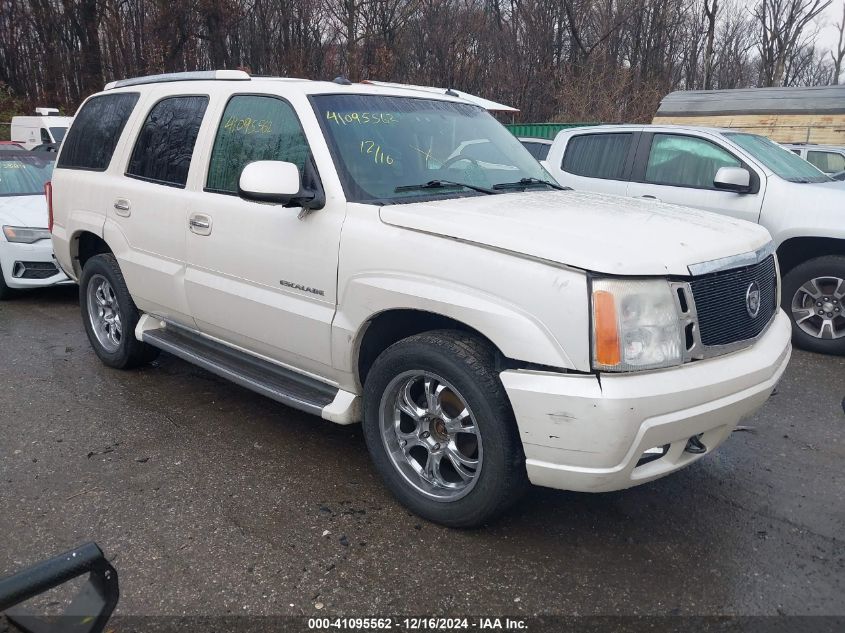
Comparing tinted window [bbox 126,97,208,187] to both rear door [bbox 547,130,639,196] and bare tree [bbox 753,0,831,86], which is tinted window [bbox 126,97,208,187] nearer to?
rear door [bbox 547,130,639,196]

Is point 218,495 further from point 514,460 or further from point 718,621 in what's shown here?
point 718,621

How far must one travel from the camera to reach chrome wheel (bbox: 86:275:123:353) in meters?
5.23

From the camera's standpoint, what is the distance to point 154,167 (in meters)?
4.55

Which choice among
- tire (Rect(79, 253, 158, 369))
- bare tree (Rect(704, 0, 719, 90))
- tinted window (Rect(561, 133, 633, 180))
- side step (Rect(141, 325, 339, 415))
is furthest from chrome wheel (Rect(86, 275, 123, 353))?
bare tree (Rect(704, 0, 719, 90))

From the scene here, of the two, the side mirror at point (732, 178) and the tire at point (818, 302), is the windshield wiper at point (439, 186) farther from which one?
the tire at point (818, 302)

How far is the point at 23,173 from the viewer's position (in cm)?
853

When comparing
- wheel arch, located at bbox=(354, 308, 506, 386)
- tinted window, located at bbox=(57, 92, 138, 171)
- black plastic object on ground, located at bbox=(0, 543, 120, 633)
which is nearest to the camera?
black plastic object on ground, located at bbox=(0, 543, 120, 633)

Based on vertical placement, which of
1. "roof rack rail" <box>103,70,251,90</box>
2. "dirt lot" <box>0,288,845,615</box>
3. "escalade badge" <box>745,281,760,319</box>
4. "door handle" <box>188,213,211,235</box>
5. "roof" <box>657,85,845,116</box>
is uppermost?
"roof" <box>657,85,845,116</box>

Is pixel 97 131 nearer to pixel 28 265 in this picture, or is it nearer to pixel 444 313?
pixel 28 265

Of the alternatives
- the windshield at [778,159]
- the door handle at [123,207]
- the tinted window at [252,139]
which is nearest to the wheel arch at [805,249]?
the windshield at [778,159]

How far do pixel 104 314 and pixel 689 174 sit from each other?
5272mm

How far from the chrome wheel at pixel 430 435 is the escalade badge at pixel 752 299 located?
1267mm

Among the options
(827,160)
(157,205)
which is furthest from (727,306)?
(827,160)

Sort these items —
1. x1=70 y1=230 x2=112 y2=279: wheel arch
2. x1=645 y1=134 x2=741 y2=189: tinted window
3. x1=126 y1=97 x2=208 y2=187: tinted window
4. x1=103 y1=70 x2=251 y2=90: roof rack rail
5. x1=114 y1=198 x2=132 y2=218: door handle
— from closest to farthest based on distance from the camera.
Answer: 1. x1=103 y1=70 x2=251 y2=90: roof rack rail
2. x1=126 y1=97 x2=208 y2=187: tinted window
3. x1=114 y1=198 x2=132 y2=218: door handle
4. x1=70 y1=230 x2=112 y2=279: wheel arch
5. x1=645 y1=134 x2=741 y2=189: tinted window
